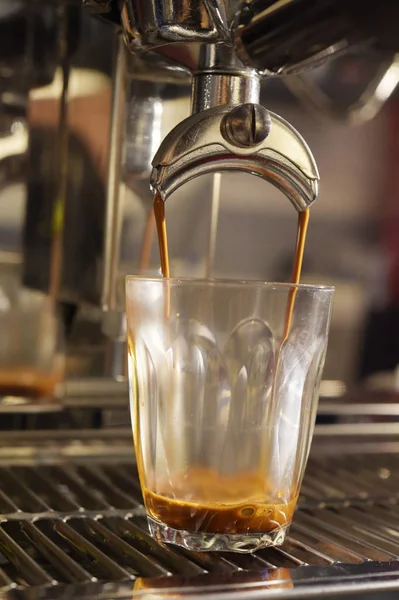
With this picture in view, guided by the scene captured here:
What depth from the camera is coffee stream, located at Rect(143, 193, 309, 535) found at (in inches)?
16.6

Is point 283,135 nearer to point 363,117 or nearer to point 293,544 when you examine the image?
point 293,544

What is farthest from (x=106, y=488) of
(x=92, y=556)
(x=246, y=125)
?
(x=246, y=125)

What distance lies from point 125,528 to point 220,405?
90 millimetres

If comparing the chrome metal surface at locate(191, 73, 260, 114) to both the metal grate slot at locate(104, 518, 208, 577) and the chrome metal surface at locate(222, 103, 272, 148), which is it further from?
the metal grate slot at locate(104, 518, 208, 577)

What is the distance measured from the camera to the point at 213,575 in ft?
1.27

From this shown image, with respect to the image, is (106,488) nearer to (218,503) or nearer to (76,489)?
(76,489)

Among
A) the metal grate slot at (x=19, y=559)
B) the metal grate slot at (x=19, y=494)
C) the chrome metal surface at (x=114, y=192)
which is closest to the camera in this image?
the metal grate slot at (x=19, y=559)

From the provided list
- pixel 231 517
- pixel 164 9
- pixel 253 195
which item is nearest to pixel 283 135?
pixel 164 9

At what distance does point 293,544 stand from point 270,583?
67 millimetres

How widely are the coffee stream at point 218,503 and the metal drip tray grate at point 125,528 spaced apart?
1 cm

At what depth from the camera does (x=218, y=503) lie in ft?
1.38

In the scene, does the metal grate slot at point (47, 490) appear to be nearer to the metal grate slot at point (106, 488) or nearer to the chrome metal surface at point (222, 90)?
the metal grate slot at point (106, 488)

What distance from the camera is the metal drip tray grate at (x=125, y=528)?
15.5 inches

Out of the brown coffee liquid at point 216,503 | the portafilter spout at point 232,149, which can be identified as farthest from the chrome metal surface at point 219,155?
the brown coffee liquid at point 216,503
